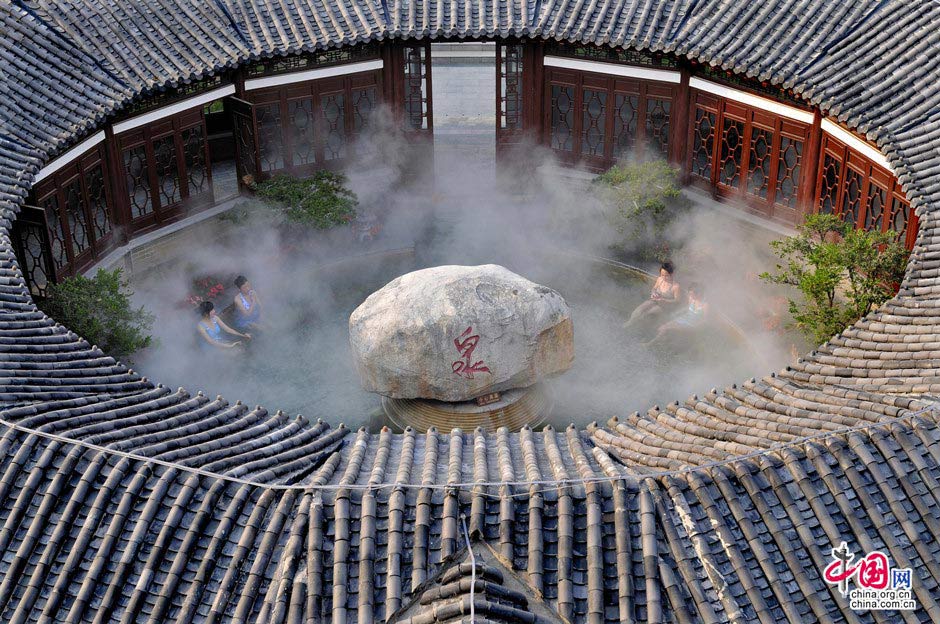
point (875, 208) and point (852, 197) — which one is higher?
point (852, 197)

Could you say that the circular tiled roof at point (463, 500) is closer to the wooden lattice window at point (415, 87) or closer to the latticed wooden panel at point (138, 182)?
the latticed wooden panel at point (138, 182)

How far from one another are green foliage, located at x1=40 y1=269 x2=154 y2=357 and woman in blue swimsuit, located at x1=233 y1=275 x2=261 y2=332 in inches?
99.9

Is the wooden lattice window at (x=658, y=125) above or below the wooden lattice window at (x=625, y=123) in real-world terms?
below

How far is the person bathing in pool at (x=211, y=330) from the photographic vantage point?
20.1 m

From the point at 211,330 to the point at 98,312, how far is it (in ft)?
8.04

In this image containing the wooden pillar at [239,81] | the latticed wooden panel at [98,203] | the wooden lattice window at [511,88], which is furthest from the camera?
the wooden lattice window at [511,88]

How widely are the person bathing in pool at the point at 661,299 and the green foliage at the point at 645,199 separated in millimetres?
1681

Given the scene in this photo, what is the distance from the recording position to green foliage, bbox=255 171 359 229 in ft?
74.0

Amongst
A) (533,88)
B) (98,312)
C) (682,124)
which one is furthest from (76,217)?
(682,124)

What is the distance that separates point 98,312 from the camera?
18.1 meters

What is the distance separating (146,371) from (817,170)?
11.4 m

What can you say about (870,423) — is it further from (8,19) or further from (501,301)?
(8,19)

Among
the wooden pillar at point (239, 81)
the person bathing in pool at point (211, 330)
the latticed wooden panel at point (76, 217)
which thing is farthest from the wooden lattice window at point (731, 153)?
the latticed wooden panel at point (76, 217)

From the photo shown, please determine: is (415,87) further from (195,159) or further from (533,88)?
(195,159)
